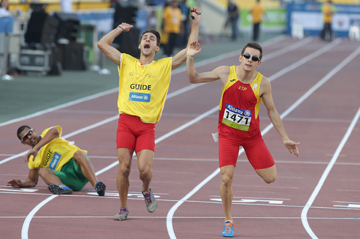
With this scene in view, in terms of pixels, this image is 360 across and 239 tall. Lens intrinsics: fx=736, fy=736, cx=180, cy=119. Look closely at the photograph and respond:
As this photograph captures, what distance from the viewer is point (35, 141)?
9.53 metres

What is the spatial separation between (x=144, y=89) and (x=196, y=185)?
119 inches

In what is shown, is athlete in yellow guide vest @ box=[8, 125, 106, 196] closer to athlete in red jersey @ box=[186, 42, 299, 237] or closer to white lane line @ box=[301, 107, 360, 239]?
athlete in red jersey @ box=[186, 42, 299, 237]

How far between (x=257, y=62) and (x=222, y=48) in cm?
2717

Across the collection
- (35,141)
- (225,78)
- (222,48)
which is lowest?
(222,48)

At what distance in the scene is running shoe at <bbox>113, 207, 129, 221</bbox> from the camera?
786cm

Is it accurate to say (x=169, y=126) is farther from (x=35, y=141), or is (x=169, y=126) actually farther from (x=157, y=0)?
(x=157, y=0)

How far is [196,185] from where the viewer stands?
10562 millimetres

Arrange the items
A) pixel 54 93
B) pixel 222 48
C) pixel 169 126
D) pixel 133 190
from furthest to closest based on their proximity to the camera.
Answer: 1. pixel 222 48
2. pixel 54 93
3. pixel 169 126
4. pixel 133 190

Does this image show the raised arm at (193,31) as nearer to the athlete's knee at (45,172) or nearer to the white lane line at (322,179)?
the white lane line at (322,179)

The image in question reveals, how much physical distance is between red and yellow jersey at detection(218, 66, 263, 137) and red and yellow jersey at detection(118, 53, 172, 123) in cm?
73

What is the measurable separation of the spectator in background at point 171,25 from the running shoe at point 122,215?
2072 centimetres

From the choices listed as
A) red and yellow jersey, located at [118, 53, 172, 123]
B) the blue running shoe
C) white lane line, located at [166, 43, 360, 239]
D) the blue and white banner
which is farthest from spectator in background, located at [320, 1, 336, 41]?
the blue running shoe

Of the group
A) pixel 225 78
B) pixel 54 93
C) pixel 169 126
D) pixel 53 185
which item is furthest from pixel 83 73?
pixel 225 78

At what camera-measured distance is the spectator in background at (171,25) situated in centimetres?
2839
